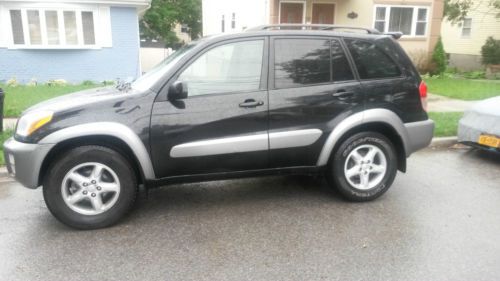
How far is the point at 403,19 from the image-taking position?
1891 cm

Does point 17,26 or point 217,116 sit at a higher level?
point 17,26

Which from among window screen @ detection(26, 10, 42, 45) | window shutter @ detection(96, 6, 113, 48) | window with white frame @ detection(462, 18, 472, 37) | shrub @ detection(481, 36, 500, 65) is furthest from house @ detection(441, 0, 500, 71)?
window screen @ detection(26, 10, 42, 45)

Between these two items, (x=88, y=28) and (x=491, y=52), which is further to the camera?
(x=491, y=52)

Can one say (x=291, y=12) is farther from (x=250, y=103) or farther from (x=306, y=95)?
(x=250, y=103)

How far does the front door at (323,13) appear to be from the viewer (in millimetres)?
18106

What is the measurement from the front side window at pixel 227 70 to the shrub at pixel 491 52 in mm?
22879

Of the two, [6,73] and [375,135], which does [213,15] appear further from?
[375,135]

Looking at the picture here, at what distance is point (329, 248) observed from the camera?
3.67 metres

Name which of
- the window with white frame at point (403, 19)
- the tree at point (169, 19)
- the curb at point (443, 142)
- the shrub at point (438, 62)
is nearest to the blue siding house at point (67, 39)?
the window with white frame at point (403, 19)

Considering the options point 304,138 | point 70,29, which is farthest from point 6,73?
point 304,138

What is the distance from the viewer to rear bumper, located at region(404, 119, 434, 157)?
4711 millimetres

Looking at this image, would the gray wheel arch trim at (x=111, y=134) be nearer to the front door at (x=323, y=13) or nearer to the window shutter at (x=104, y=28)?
the window shutter at (x=104, y=28)

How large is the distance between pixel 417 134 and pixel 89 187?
3.44 meters

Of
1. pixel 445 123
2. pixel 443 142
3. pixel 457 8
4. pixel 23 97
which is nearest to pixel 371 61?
pixel 443 142
